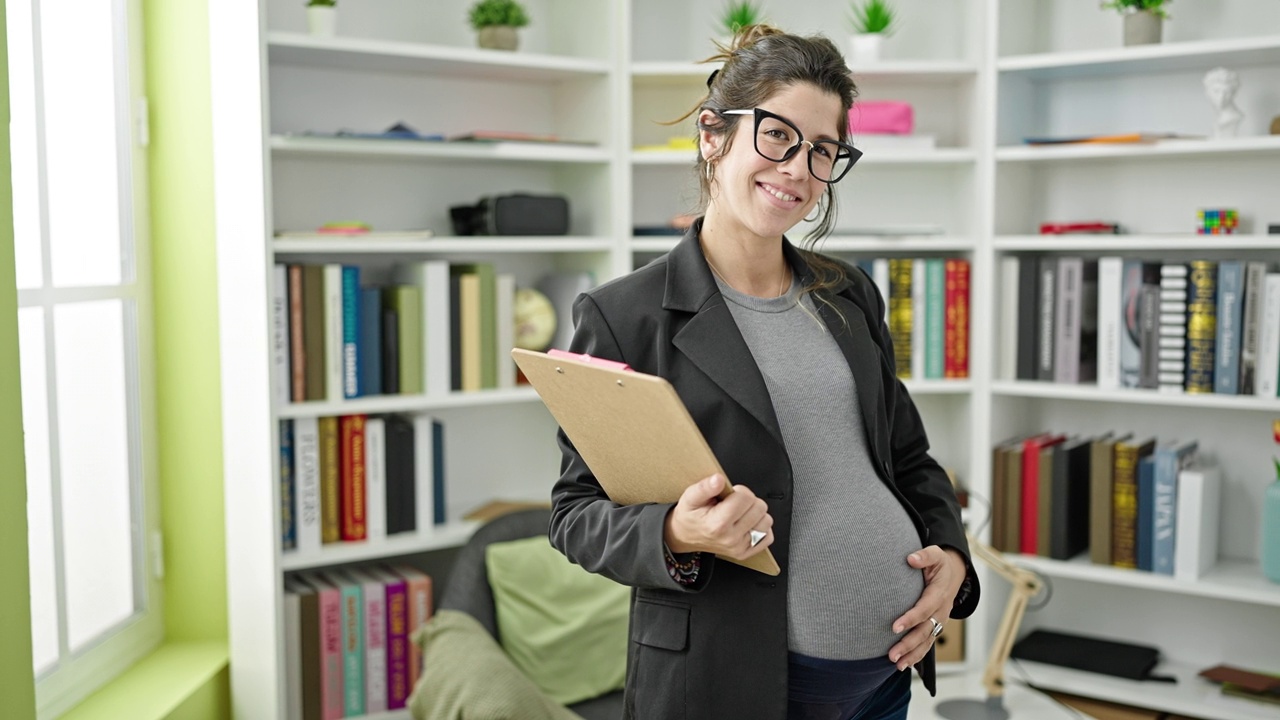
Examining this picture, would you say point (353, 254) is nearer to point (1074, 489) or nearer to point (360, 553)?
point (360, 553)

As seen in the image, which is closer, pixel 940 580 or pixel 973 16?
pixel 940 580

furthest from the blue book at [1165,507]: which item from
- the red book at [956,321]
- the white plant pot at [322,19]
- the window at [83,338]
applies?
the window at [83,338]

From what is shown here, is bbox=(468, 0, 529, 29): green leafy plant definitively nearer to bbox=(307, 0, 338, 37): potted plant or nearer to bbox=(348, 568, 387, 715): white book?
bbox=(307, 0, 338, 37): potted plant

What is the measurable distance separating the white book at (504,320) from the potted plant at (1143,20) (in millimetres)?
1514

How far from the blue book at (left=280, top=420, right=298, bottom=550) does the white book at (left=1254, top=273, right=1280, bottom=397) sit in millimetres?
2089

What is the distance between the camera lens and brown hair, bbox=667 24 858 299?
1296 millimetres

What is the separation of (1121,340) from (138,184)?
2.19m

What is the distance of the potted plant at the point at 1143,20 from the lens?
2.60m

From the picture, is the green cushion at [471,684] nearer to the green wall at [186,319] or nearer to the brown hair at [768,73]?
the green wall at [186,319]

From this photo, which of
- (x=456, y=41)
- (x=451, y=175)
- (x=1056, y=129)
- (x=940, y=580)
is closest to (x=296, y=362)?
(x=451, y=175)

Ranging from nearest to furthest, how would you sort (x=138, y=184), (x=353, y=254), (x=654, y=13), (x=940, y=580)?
(x=940, y=580)
(x=138, y=184)
(x=353, y=254)
(x=654, y=13)

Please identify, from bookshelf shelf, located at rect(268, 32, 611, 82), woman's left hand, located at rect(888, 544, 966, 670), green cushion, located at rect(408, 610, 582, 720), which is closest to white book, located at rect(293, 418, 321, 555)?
green cushion, located at rect(408, 610, 582, 720)

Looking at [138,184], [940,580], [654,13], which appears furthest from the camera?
[654,13]

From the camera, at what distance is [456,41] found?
113 inches
